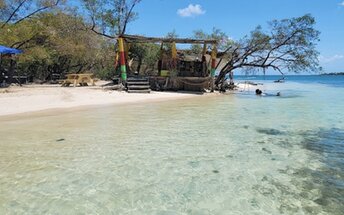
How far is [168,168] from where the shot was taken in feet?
19.6

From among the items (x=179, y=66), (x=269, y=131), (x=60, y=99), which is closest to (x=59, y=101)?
(x=60, y=99)

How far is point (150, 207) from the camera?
434 centimetres

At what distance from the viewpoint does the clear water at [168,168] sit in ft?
14.5

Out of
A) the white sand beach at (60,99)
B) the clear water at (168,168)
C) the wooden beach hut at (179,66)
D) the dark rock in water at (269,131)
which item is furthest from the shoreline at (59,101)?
the dark rock in water at (269,131)

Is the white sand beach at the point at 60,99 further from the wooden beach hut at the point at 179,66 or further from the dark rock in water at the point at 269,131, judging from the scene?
the dark rock in water at the point at 269,131

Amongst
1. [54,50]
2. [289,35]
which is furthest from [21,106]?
[289,35]

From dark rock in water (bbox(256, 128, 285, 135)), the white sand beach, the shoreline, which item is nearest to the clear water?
dark rock in water (bbox(256, 128, 285, 135))

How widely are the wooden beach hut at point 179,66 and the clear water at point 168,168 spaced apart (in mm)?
11414

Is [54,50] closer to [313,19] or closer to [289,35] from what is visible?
[289,35]

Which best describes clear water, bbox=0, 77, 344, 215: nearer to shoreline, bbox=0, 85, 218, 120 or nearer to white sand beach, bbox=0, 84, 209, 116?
shoreline, bbox=0, 85, 218, 120

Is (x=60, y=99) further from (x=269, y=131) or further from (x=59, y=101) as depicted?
(x=269, y=131)

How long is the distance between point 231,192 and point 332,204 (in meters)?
1.30

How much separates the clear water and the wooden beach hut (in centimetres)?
1141

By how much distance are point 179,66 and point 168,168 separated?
1958cm
